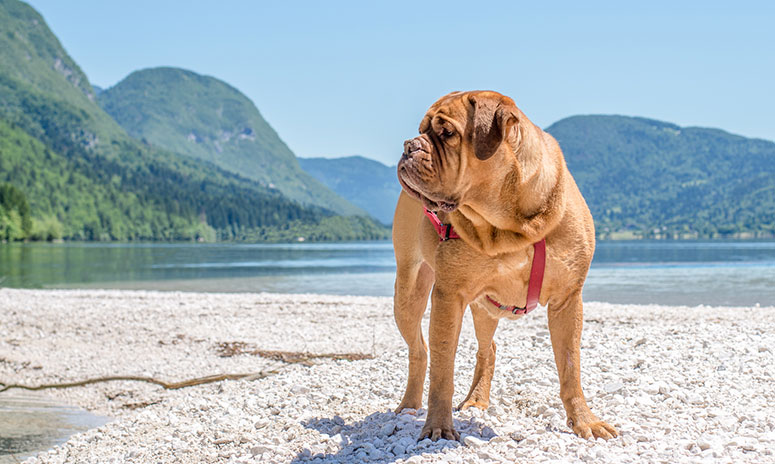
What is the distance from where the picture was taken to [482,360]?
6.82 meters

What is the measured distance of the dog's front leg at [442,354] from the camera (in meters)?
4.98

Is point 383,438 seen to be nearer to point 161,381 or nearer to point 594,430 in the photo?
point 594,430

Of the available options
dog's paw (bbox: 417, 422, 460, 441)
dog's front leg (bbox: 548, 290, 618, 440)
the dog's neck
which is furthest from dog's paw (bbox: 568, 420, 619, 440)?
the dog's neck

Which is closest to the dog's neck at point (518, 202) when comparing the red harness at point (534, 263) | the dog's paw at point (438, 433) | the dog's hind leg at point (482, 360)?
the red harness at point (534, 263)

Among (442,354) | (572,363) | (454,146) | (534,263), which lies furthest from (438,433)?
(454,146)

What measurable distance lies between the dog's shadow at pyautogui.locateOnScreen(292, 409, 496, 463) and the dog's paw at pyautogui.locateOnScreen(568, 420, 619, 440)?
2.37ft

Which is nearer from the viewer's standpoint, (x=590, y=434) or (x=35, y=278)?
(x=590, y=434)

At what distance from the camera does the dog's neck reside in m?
4.38

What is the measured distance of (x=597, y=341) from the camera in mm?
9875

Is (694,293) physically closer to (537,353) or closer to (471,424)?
(537,353)

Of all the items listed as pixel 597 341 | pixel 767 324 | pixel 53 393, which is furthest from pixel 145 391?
pixel 767 324

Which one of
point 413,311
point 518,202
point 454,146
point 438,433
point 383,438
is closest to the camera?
point 454,146

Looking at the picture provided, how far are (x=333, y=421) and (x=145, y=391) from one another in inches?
235

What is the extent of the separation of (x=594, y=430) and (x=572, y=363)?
1.95 ft
